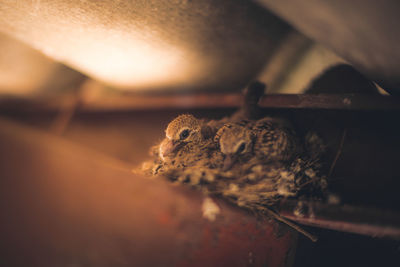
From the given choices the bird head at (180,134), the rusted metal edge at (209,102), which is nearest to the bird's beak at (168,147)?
the bird head at (180,134)

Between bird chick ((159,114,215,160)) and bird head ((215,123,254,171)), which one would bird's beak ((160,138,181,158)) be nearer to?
bird chick ((159,114,215,160))

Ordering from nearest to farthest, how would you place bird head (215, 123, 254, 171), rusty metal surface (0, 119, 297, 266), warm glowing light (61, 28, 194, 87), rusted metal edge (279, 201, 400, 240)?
rusted metal edge (279, 201, 400, 240)
bird head (215, 123, 254, 171)
rusty metal surface (0, 119, 297, 266)
warm glowing light (61, 28, 194, 87)

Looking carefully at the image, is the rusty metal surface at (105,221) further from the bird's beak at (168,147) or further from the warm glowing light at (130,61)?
the warm glowing light at (130,61)

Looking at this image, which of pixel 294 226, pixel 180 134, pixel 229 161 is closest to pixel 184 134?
pixel 180 134

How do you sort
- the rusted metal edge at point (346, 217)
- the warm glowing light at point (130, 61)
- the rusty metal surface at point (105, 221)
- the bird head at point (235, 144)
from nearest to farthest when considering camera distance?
the rusted metal edge at point (346, 217), the bird head at point (235, 144), the rusty metal surface at point (105, 221), the warm glowing light at point (130, 61)

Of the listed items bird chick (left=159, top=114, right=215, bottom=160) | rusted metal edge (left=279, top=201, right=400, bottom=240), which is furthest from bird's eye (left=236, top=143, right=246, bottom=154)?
rusted metal edge (left=279, top=201, right=400, bottom=240)

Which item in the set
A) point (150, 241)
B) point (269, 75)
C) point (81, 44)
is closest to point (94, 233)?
point (150, 241)

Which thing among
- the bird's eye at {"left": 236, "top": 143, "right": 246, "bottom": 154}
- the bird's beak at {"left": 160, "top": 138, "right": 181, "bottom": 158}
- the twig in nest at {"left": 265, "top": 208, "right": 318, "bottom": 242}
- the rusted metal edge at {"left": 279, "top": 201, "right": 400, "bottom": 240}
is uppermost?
the bird's eye at {"left": 236, "top": 143, "right": 246, "bottom": 154}

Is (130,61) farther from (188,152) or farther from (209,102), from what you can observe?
(188,152)
